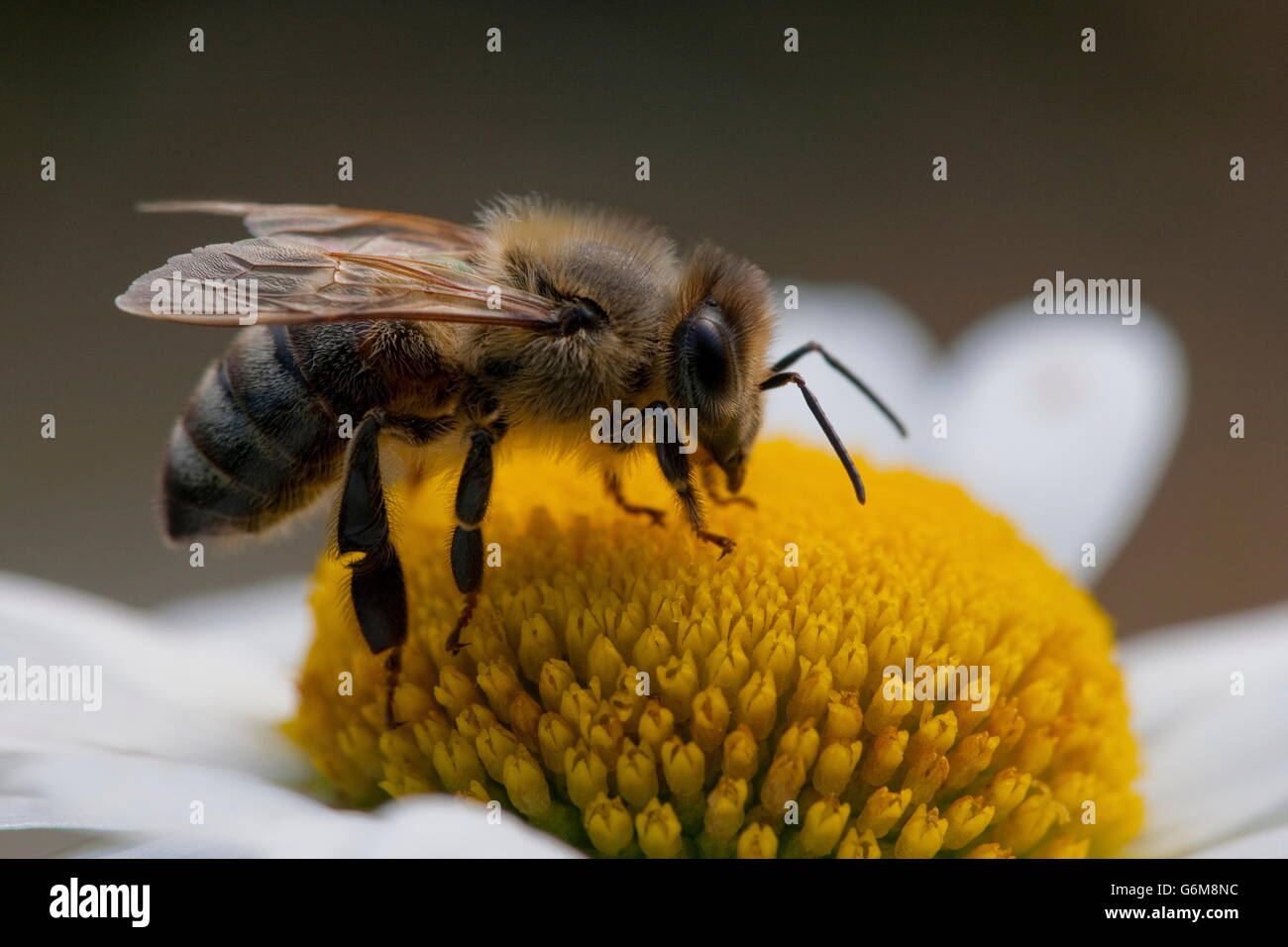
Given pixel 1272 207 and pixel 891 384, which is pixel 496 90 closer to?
pixel 1272 207

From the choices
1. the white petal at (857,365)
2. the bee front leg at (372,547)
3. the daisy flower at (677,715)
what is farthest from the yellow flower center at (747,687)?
the white petal at (857,365)

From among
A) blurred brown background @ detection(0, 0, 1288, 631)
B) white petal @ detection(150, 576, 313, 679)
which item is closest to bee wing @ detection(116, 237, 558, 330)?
white petal @ detection(150, 576, 313, 679)

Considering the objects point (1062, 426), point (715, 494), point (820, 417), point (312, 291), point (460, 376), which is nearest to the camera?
point (312, 291)

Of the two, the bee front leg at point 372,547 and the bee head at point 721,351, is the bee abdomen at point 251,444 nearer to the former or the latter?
the bee front leg at point 372,547

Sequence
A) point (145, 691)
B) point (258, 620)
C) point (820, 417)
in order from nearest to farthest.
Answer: point (820, 417), point (145, 691), point (258, 620)

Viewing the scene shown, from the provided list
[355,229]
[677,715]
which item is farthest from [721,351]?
[355,229]

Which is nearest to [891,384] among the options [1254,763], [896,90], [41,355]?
[1254,763]

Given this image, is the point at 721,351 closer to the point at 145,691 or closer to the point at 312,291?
the point at 312,291

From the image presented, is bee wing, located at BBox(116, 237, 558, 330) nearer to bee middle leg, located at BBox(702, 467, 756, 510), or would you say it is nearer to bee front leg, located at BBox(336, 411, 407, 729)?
bee front leg, located at BBox(336, 411, 407, 729)
